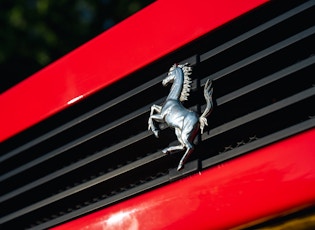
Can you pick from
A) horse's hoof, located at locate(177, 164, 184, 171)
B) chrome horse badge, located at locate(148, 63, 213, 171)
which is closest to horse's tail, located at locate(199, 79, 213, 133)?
chrome horse badge, located at locate(148, 63, 213, 171)

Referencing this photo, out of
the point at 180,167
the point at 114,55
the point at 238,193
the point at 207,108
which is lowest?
the point at 238,193

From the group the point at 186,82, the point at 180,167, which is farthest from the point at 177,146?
the point at 186,82

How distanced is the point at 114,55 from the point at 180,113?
358 mm

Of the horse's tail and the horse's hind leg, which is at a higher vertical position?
the horse's tail

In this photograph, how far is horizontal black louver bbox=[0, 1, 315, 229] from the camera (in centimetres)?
136

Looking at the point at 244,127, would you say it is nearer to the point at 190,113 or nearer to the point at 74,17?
the point at 190,113

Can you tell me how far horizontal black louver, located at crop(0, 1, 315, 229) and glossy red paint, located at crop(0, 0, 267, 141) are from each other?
0.03m

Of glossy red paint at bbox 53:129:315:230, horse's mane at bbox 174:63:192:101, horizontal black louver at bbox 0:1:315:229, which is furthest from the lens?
horse's mane at bbox 174:63:192:101

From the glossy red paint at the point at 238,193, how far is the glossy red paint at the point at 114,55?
42 centimetres

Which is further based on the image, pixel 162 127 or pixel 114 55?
pixel 114 55

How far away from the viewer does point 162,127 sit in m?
1.52

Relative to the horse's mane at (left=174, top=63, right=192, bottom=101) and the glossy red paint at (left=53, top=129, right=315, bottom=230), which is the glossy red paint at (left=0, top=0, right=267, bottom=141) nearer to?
the horse's mane at (left=174, top=63, right=192, bottom=101)

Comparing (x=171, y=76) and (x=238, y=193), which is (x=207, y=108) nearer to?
(x=171, y=76)

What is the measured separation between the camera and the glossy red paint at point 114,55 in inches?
59.9
